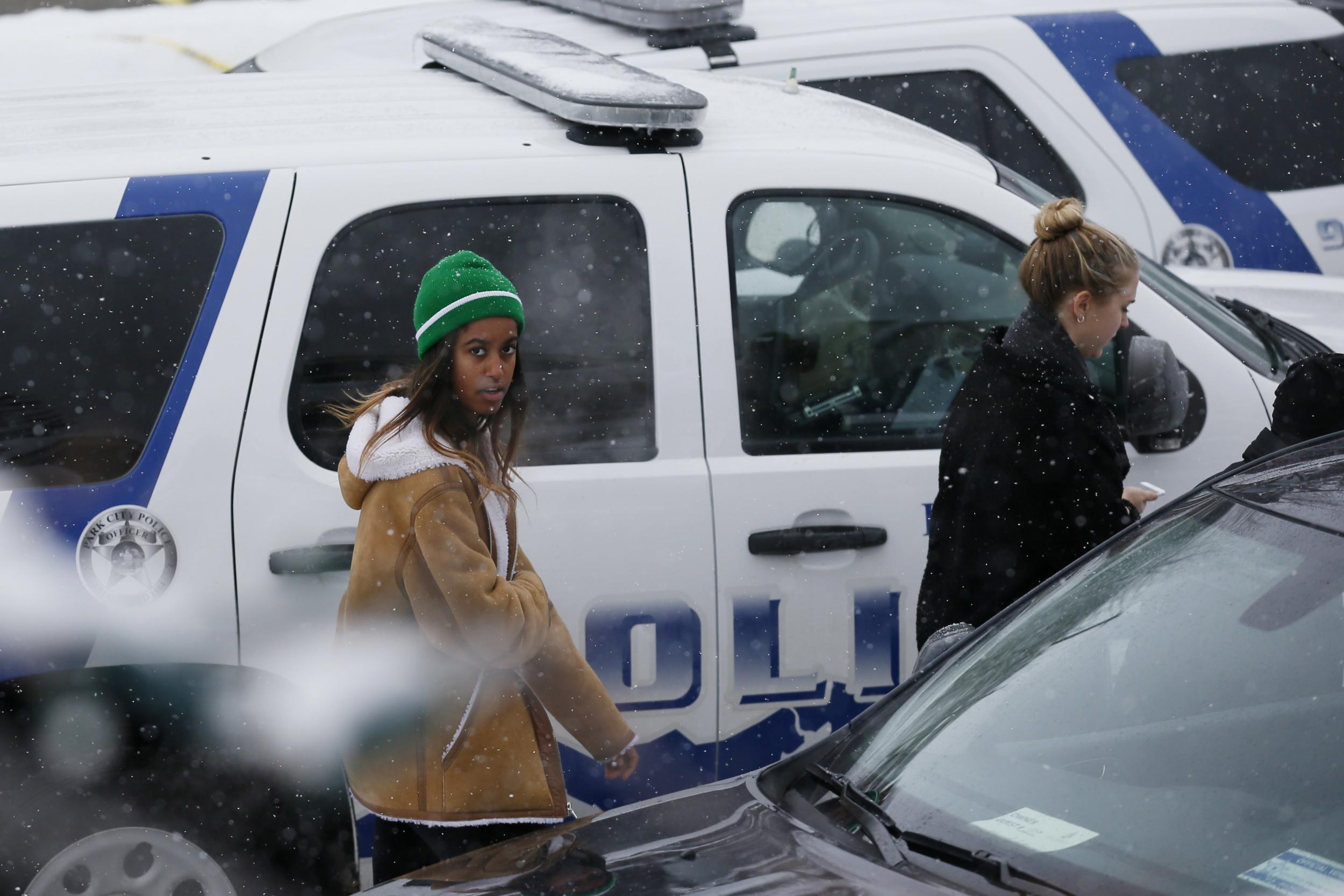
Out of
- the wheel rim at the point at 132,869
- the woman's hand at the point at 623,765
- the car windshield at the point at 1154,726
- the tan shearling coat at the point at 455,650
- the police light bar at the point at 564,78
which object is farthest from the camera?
the police light bar at the point at 564,78

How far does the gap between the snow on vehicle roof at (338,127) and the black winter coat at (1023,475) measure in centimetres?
69

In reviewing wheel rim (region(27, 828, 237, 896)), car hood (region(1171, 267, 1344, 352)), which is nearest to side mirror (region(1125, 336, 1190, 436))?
car hood (region(1171, 267, 1344, 352))

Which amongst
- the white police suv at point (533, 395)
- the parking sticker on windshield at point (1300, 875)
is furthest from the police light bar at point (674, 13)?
the parking sticker on windshield at point (1300, 875)

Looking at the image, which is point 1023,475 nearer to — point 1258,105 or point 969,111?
point 969,111

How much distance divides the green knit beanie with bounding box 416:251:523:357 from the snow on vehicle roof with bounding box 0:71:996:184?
631 mm

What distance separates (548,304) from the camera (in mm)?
3229

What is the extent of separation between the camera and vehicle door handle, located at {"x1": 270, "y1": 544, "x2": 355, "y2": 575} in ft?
9.97

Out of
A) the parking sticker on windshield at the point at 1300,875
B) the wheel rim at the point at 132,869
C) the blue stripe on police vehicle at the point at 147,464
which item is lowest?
the wheel rim at the point at 132,869

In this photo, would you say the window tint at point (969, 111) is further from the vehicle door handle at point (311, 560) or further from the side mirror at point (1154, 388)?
the vehicle door handle at point (311, 560)

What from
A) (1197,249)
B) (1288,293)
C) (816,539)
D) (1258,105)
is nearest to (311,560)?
(816,539)

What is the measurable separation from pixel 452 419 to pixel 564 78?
111 centimetres

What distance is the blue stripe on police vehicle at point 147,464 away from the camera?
294 centimetres

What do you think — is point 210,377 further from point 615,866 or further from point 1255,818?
point 1255,818

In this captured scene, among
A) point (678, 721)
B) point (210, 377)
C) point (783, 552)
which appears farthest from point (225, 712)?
point (783, 552)
